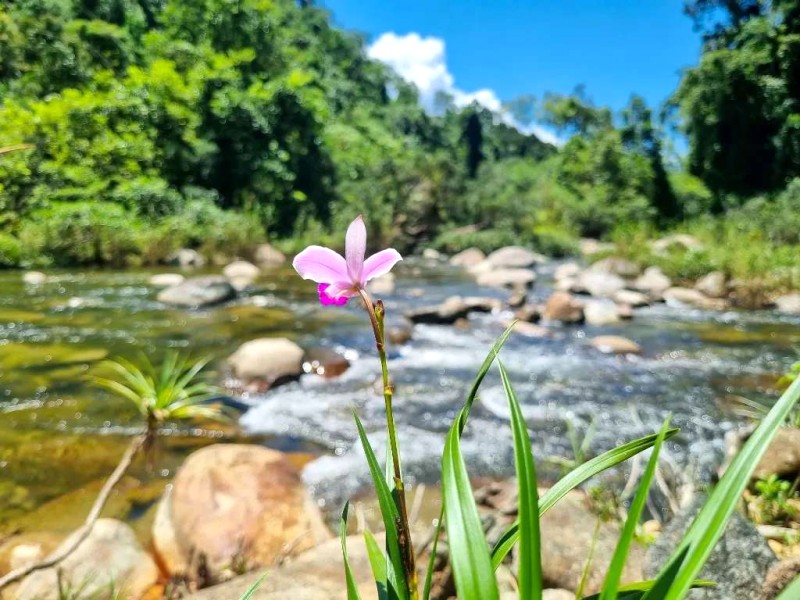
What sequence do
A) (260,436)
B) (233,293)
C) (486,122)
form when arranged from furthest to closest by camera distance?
1. (486,122)
2. (233,293)
3. (260,436)

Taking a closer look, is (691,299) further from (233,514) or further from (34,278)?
(34,278)

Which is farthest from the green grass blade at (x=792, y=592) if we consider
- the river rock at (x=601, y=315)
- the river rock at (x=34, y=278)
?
the river rock at (x=34, y=278)

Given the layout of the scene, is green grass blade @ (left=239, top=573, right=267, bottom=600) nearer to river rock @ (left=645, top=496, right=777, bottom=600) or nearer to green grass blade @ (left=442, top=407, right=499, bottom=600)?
green grass blade @ (left=442, top=407, right=499, bottom=600)

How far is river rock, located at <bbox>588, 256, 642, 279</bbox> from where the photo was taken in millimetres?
13850

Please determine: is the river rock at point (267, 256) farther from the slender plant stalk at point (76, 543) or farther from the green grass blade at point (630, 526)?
the green grass blade at point (630, 526)

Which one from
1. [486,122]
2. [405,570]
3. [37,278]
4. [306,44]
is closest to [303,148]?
[37,278]

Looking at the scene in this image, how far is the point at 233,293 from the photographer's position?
372 inches

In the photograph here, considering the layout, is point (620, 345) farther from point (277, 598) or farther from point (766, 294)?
point (277, 598)

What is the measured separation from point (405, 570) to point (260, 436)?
3.74 meters

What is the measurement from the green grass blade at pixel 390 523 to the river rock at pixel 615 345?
23.1 feet

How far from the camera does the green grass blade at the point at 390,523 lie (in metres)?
0.70

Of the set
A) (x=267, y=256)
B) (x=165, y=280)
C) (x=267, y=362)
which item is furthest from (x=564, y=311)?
(x=267, y=256)

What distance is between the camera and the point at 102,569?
7.41ft

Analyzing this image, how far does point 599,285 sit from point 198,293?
9129 mm
